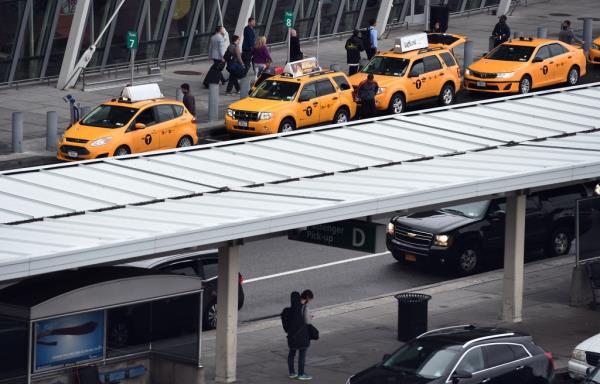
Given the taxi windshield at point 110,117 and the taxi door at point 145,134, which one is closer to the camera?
the taxi door at point 145,134

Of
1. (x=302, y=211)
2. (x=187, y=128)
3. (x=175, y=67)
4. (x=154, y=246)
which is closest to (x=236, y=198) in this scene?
(x=302, y=211)

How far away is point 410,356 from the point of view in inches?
809

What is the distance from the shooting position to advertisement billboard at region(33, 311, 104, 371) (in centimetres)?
1952

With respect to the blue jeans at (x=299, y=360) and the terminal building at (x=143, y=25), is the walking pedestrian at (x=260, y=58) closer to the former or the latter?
the terminal building at (x=143, y=25)

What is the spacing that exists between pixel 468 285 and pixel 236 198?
28.1ft

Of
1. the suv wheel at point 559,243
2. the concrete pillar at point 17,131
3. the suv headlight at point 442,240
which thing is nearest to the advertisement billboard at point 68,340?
the suv headlight at point 442,240

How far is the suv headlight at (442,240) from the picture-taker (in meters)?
29.5

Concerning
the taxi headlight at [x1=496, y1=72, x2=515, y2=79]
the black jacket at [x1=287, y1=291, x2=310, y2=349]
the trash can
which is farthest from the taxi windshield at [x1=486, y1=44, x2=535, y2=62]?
the black jacket at [x1=287, y1=291, x2=310, y2=349]

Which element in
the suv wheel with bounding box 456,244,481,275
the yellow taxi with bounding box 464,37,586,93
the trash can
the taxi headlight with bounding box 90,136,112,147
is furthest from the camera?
the yellow taxi with bounding box 464,37,586,93

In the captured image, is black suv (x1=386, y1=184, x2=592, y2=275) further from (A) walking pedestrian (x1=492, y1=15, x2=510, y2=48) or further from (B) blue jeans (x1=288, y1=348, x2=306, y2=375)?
(A) walking pedestrian (x1=492, y1=15, x2=510, y2=48)

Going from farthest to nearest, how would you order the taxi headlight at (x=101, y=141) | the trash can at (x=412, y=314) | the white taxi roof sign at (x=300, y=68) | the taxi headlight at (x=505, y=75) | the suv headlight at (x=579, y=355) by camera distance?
the taxi headlight at (x=505, y=75)
the white taxi roof sign at (x=300, y=68)
the taxi headlight at (x=101, y=141)
the trash can at (x=412, y=314)
the suv headlight at (x=579, y=355)

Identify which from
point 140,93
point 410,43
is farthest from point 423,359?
point 410,43

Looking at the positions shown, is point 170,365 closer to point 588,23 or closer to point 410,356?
point 410,356

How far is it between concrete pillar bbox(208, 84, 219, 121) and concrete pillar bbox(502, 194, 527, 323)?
15.8m
